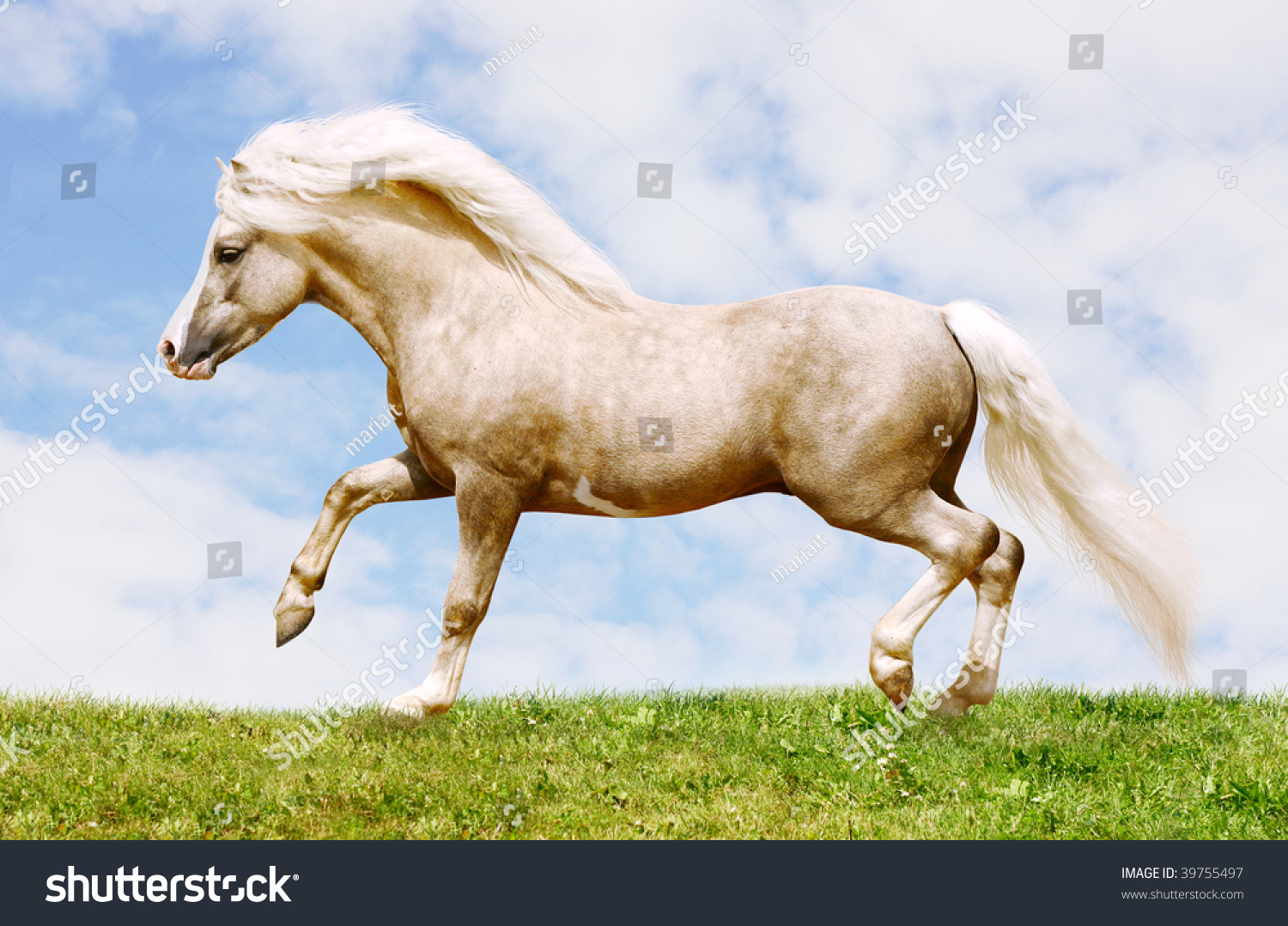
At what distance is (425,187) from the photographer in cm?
589

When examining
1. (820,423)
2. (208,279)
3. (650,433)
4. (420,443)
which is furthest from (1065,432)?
(208,279)

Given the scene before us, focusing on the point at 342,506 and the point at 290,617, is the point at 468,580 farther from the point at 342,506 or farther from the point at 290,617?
the point at 290,617

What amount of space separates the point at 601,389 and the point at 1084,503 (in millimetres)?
2584

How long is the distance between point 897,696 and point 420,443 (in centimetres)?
270

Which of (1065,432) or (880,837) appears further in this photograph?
(1065,432)

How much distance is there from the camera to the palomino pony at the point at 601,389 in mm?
5426

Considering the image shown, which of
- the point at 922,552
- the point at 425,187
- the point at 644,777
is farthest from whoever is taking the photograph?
the point at 425,187

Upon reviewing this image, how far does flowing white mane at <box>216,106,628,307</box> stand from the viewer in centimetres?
575

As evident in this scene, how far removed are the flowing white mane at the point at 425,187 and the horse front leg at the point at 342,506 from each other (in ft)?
4.10

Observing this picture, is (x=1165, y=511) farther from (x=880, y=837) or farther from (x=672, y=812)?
(x=672, y=812)

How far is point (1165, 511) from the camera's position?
5.91 m

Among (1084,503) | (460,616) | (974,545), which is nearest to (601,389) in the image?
(460,616)

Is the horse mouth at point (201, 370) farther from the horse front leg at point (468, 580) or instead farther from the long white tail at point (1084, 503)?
the long white tail at point (1084, 503)
